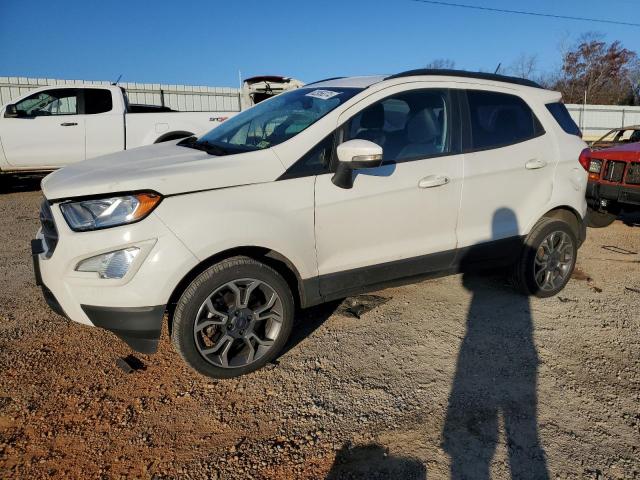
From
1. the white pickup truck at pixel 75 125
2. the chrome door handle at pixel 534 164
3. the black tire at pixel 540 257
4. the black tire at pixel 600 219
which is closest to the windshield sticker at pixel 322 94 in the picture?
the chrome door handle at pixel 534 164

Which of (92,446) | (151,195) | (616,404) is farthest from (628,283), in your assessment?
(92,446)

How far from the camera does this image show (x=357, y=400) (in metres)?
2.81

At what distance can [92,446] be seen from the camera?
2.42m

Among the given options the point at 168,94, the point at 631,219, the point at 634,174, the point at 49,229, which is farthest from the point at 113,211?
the point at 168,94

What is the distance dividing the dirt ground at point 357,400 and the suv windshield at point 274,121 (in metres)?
1.50

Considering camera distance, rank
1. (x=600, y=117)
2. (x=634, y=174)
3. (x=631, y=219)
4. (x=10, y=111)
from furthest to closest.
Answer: (x=600, y=117) → (x=10, y=111) → (x=631, y=219) → (x=634, y=174)

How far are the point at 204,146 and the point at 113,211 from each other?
1.08m

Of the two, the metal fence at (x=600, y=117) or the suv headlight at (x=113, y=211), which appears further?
the metal fence at (x=600, y=117)

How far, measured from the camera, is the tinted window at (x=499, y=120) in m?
3.71

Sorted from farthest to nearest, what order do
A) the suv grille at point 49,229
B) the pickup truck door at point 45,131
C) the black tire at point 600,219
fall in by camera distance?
the pickup truck door at point 45,131 → the black tire at point 600,219 → the suv grille at point 49,229

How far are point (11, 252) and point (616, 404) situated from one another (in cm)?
597

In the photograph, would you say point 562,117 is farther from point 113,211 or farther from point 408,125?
point 113,211

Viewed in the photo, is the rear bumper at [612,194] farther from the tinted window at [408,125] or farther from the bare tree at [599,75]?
the bare tree at [599,75]

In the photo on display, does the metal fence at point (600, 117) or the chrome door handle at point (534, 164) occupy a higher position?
the chrome door handle at point (534, 164)
